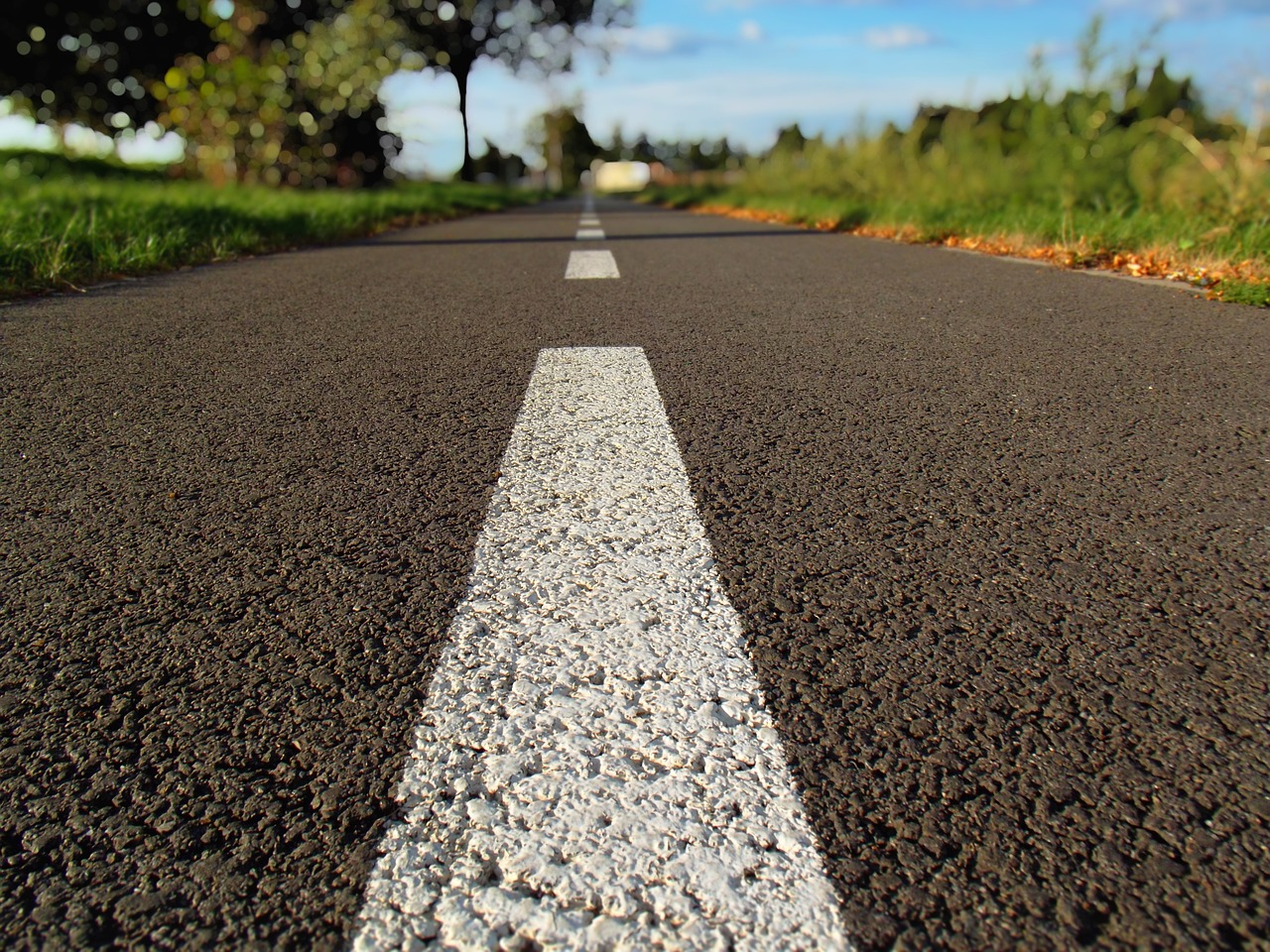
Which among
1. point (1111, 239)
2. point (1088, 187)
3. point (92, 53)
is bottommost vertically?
point (1111, 239)

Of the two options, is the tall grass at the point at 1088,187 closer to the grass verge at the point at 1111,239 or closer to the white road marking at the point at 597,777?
the grass verge at the point at 1111,239

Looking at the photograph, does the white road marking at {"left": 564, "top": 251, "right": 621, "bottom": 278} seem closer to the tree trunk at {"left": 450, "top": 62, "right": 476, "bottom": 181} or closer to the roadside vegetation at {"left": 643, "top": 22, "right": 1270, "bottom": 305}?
the roadside vegetation at {"left": 643, "top": 22, "right": 1270, "bottom": 305}

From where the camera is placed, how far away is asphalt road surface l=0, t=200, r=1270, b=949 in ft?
2.88

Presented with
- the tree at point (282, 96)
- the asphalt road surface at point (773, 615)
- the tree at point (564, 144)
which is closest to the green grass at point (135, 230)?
the asphalt road surface at point (773, 615)

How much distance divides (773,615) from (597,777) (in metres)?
0.45

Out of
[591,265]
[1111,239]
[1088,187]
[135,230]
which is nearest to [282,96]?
[135,230]

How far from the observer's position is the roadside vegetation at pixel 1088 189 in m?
5.56

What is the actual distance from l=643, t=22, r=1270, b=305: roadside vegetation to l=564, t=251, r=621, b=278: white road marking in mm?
2882

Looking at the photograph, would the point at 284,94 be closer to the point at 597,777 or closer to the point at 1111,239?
the point at 1111,239

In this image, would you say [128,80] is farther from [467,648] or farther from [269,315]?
[467,648]

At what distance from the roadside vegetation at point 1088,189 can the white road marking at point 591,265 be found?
2882 millimetres

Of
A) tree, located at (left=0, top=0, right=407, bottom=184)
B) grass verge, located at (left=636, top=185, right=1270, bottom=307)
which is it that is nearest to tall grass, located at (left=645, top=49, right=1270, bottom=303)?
grass verge, located at (left=636, top=185, right=1270, bottom=307)

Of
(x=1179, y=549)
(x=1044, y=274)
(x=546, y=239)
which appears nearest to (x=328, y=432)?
(x=1179, y=549)

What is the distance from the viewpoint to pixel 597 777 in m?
0.99
